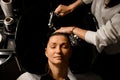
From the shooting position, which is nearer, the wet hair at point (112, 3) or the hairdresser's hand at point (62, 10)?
the wet hair at point (112, 3)

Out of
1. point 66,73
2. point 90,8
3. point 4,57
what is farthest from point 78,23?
point 4,57

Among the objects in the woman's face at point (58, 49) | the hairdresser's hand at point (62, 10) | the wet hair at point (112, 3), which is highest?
the wet hair at point (112, 3)

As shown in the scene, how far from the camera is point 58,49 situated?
5.75ft

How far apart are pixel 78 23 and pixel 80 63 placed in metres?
0.35

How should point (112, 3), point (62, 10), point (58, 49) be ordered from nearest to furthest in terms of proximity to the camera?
point (58, 49) → point (112, 3) → point (62, 10)

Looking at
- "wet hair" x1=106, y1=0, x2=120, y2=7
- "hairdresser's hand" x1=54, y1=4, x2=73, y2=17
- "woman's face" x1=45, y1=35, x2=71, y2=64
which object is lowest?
"woman's face" x1=45, y1=35, x2=71, y2=64

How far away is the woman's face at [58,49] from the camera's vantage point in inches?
69.0

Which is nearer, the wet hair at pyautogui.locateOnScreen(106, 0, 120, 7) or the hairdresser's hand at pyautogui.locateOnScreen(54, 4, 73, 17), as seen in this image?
the wet hair at pyautogui.locateOnScreen(106, 0, 120, 7)

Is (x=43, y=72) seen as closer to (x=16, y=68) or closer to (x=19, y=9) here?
(x=16, y=68)

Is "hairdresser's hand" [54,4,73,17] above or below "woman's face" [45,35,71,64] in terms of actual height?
above

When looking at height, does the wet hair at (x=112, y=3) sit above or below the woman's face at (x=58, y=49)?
above

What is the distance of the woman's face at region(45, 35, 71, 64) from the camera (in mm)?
1754

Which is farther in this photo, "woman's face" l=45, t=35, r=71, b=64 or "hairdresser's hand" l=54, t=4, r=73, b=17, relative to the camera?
"hairdresser's hand" l=54, t=4, r=73, b=17

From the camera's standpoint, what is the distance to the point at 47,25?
2025 mm
